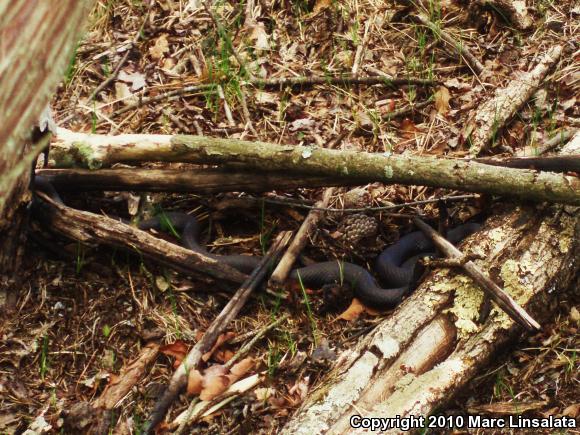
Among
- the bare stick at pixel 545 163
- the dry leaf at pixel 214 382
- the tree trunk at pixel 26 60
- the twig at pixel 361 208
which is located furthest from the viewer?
the twig at pixel 361 208

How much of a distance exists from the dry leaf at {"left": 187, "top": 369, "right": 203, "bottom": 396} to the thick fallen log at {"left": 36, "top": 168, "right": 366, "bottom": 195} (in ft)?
3.24

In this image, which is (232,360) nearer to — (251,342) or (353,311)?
(251,342)

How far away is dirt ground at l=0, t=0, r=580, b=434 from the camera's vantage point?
3.19 meters

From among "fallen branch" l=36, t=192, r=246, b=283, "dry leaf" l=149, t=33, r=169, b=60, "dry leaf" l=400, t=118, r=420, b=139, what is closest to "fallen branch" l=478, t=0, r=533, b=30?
"dry leaf" l=400, t=118, r=420, b=139

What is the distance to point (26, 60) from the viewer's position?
1.17 metres

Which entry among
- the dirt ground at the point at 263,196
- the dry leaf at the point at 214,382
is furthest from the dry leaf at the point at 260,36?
the dry leaf at the point at 214,382

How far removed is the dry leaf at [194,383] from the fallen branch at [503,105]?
195cm

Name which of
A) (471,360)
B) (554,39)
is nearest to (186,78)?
(554,39)

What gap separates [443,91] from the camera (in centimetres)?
462

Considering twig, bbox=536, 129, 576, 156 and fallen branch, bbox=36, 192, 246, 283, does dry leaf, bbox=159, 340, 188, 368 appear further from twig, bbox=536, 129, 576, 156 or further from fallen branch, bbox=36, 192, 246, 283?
twig, bbox=536, 129, 576, 156

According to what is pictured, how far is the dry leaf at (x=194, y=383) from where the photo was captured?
3188 millimetres

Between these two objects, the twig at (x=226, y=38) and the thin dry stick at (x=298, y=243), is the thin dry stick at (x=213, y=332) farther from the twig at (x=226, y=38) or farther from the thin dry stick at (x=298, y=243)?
the twig at (x=226, y=38)

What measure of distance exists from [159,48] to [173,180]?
5.60 ft

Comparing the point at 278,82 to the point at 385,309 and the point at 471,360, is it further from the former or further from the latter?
the point at 471,360
